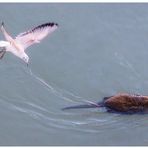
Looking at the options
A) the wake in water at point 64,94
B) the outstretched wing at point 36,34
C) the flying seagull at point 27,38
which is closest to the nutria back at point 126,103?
the wake in water at point 64,94

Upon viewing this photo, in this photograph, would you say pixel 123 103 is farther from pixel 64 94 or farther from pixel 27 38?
pixel 27 38

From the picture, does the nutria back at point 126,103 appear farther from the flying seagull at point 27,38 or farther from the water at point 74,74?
the flying seagull at point 27,38

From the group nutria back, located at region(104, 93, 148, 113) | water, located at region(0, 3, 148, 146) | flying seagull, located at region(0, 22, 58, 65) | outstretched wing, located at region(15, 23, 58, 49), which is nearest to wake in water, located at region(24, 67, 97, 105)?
water, located at region(0, 3, 148, 146)

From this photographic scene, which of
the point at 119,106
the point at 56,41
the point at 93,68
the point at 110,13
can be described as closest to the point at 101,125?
the point at 119,106

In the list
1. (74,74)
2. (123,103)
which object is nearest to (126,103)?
(123,103)

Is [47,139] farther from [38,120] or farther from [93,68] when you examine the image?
[93,68]
